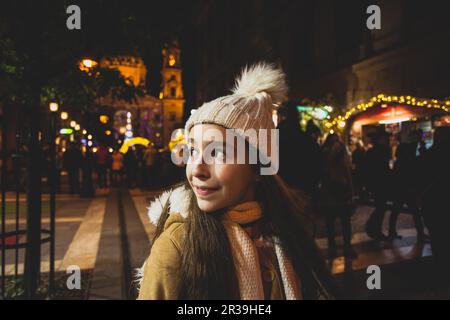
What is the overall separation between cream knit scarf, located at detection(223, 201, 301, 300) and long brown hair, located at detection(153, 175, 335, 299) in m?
0.03

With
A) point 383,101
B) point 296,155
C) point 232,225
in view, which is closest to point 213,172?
A: point 232,225

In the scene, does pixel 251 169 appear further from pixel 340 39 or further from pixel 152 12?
pixel 340 39

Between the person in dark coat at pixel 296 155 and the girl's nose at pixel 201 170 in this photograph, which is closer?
the girl's nose at pixel 201 170

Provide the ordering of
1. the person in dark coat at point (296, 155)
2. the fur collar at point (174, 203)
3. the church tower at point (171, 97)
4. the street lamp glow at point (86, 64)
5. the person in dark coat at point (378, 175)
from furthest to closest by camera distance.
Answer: the church tower at point (171, 97) → the person in dark coat at point (378, 175) → the person in dark coat at point (296, 155) → the street lamp glow at point (86, 64) → the fur collar at point (174, 203)

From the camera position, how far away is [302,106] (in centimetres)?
1318

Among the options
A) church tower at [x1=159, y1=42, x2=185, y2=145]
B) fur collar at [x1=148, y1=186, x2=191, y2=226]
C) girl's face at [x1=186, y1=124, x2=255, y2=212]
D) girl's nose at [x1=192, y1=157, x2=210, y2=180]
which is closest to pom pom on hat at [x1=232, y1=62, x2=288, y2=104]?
girl's face at [x1=186, y1=124, x2=255, y2=212]

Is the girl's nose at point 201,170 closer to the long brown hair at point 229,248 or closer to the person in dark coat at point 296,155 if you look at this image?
the long brown hair at point 229,248

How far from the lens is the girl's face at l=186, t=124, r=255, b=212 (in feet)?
4.81

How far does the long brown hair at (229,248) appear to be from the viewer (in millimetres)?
1372

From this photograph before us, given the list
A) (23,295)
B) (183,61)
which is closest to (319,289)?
(23,295)

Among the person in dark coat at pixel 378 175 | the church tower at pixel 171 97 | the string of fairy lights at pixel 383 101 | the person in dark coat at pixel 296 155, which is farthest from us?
the church tower at pixel 171 97

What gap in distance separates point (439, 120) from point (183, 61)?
285 inches

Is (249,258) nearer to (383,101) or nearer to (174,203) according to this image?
(174,203)

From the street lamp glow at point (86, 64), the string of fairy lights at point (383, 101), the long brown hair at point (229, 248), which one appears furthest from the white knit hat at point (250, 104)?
the string of fairy lights at point (383, 101)
